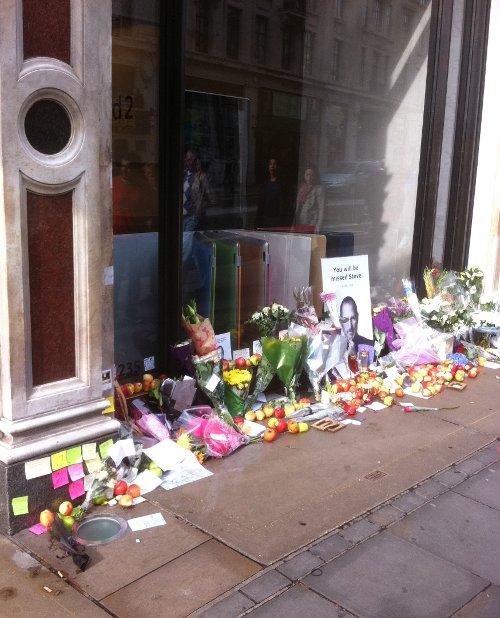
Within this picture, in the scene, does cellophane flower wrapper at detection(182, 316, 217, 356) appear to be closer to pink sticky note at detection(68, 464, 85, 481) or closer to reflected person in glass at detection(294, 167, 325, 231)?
pink sticky note at detection(68, 464, 85, 481)

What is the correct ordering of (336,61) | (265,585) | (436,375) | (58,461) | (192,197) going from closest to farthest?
(265,585) < (58,461) < (192,197) < (436,375) < (336,61)

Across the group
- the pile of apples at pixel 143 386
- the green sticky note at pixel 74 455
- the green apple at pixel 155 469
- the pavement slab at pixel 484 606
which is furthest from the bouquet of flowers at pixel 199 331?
the pavement slab at pixel 484 606

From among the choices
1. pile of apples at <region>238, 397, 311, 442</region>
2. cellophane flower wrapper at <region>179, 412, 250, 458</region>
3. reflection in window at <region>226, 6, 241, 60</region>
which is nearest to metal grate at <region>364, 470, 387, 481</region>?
pile of apples at <region>238, 397, 311, 442</region>

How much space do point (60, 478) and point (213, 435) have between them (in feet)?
3.61

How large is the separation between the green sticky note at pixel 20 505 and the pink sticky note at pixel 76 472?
0.25 meters

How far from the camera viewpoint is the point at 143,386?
15.7 feet

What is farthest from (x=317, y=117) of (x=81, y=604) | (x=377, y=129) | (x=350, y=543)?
(x=81, y=604)

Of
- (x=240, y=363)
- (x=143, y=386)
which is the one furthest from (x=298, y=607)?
(x=240, y=363)

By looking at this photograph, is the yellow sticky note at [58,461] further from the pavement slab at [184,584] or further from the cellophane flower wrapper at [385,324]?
the cellophane flower wrapper at [385,324]

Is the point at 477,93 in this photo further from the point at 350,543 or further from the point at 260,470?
the point at 350,543

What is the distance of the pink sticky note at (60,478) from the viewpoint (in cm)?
352

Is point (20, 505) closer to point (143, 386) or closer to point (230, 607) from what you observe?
point (230, 607)

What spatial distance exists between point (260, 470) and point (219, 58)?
3.40 metres

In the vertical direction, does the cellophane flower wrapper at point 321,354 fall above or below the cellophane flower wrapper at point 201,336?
below
